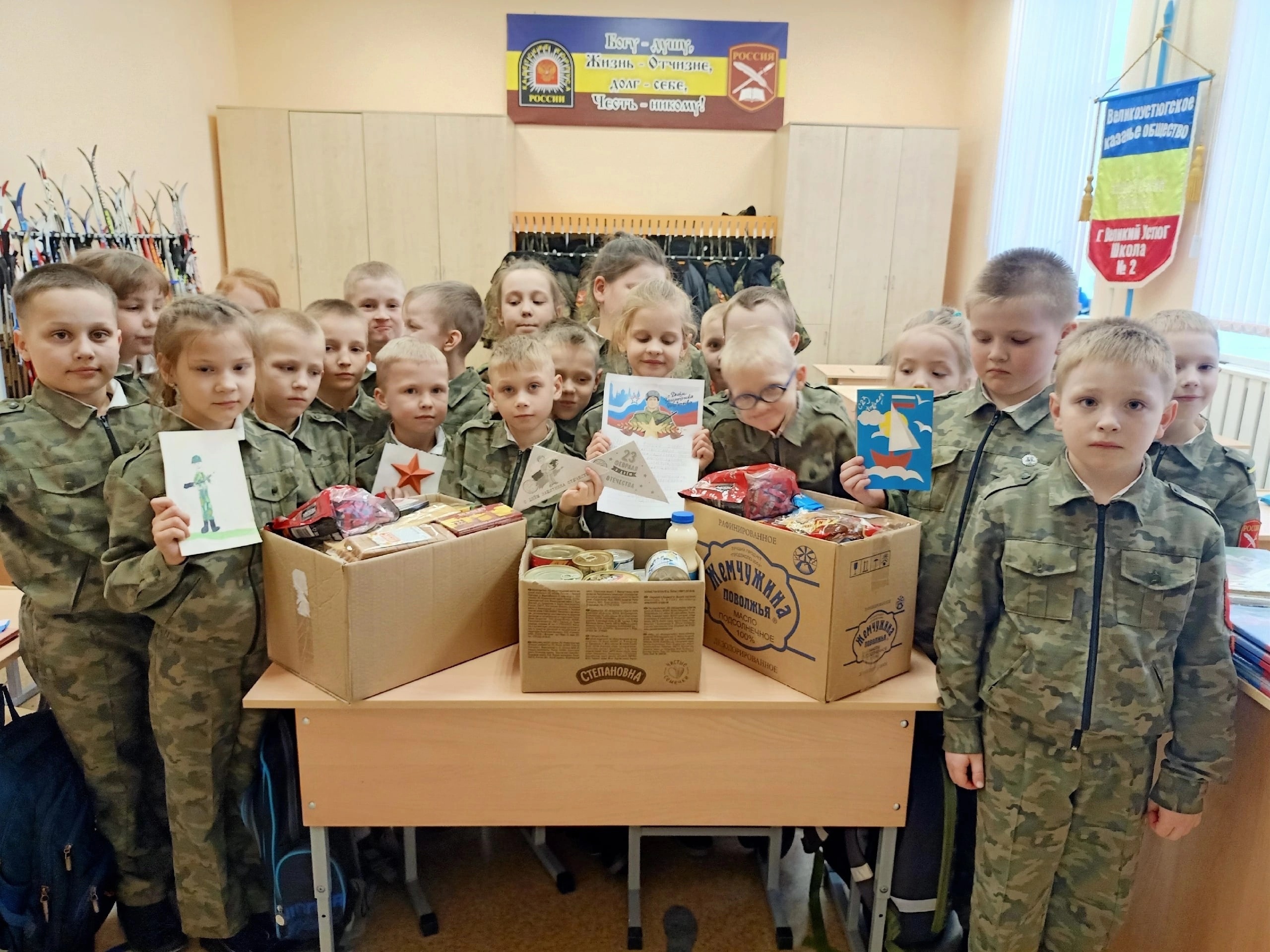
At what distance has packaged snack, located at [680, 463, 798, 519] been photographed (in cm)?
155

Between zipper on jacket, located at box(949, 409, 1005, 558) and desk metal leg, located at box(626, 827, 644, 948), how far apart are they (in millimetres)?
988

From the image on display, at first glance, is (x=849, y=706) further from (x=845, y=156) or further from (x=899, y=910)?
(x=845, y=156)

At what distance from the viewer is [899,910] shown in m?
1.67

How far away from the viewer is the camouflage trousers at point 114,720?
1.68 m

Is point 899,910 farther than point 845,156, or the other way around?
point 845,156

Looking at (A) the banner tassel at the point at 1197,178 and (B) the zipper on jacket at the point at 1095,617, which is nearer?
(B) the zipper on jacket at the point at 1095,617

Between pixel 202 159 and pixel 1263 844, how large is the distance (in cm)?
626

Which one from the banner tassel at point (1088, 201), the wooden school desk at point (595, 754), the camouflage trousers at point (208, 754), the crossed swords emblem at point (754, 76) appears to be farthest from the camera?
the crossed swords emblem at point (754, 76)

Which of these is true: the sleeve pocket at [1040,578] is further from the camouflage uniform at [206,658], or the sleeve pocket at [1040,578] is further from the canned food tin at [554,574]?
the camouflage uniform at [206,658]

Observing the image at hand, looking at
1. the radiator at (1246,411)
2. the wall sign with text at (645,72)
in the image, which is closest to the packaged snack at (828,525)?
the radiator at (1246,411)

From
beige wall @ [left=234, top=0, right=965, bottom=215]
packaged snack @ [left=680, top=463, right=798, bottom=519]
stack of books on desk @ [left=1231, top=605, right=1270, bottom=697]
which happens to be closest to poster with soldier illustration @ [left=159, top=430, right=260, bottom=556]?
packaged snack @ [left=680, top=463, right=798, bottom=519]

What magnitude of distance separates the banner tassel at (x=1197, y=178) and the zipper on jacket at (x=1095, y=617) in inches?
121

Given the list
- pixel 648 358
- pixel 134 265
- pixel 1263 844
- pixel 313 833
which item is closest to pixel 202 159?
pixel 134 265

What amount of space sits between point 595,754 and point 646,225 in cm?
486
